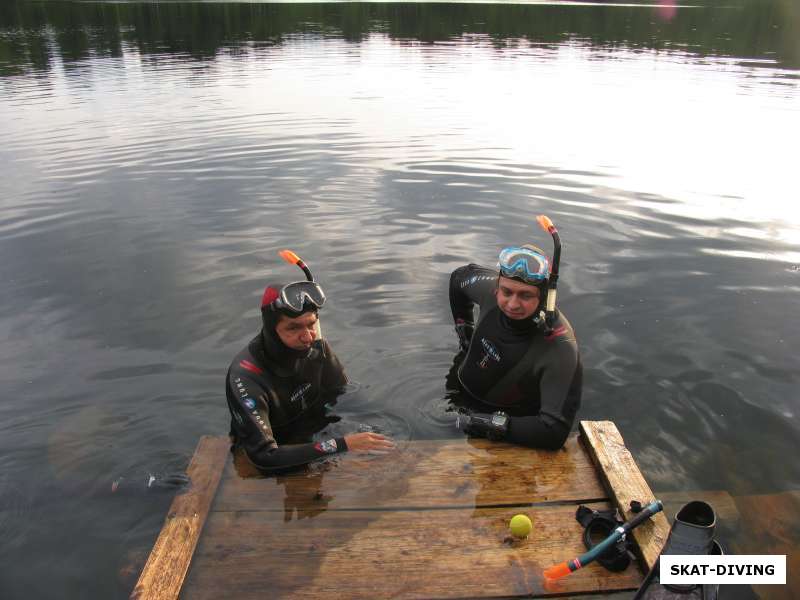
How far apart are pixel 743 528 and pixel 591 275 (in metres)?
4.78

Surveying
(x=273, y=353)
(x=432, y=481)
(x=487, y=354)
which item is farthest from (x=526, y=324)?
(x=273, y=353)

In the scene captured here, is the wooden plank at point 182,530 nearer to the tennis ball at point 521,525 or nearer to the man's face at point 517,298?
the tennis ball at point 521,525

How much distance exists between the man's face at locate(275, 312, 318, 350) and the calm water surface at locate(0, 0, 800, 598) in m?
1.61

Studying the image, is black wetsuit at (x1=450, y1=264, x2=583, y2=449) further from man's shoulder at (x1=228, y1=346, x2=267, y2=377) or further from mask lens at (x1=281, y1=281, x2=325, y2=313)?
man's shoulder at (x1=228, y1=346, x2=267, y2=377)

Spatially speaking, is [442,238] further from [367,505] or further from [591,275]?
[367,505]

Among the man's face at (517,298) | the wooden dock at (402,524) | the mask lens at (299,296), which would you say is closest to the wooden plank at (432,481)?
the wooden dock at (402,524)

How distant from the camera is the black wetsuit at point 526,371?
4988mm

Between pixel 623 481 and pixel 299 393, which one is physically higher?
pixel 299 393

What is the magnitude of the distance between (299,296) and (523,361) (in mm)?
2178

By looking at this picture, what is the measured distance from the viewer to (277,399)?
203 inches

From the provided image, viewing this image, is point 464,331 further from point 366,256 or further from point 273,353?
point 366,256

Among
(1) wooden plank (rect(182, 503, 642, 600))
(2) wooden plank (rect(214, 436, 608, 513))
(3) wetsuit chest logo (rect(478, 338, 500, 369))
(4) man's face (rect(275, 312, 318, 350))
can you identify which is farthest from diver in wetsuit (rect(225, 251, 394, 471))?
(3) wetsuit chest logo (rect(478, 338, 500, 369))

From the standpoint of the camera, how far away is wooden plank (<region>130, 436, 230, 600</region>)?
3.66 metres

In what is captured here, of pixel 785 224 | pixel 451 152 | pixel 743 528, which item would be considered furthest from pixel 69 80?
pixel 743 528
